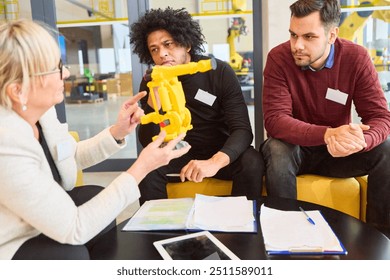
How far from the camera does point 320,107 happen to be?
6.24 feet

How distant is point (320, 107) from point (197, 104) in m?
0.66

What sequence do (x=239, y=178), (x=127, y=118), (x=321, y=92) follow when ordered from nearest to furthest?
(x=127, y=118), (x=239, y=178), (x=321, y=92)

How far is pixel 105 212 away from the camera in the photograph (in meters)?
1.03

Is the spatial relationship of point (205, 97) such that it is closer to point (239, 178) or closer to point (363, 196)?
point (239, 178)

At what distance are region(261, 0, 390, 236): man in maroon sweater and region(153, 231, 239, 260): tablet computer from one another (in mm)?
754

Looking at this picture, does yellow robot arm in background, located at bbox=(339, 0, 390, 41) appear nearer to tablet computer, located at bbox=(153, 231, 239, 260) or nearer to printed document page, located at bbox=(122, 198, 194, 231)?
printed document page, located at bbox=(122, 198, 194, 231)

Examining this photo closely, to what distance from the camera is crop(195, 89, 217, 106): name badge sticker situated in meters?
1.99

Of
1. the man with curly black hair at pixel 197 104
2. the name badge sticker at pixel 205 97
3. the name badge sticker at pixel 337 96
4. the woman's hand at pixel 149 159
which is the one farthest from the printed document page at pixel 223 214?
the name badge sticker at pixel 337 96

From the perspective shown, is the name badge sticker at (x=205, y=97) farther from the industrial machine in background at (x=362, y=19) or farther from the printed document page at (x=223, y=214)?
the industrial machine in background at (x=362, y=19)

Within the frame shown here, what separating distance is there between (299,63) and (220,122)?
522 millimetres

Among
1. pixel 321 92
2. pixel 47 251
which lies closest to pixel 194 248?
pixel 47 251

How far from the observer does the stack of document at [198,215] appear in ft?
3.84

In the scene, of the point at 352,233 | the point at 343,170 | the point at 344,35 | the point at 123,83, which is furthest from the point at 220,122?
the point at 123,83
